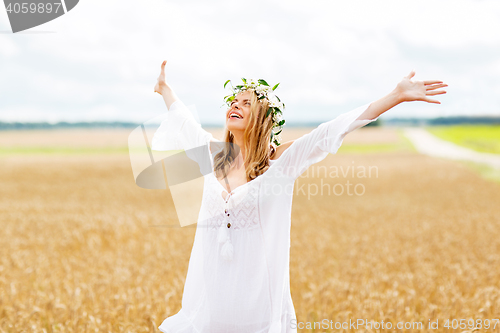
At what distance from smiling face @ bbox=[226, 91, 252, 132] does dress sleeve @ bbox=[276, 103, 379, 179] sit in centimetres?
36

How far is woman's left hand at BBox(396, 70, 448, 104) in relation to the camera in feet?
7.64

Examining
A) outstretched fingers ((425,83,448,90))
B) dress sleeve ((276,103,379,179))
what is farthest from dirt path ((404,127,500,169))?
dress sleeve ((276,103,379,179))

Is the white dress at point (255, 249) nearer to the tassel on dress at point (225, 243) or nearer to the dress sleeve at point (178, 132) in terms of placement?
the tassel on dress at point (225, 243)

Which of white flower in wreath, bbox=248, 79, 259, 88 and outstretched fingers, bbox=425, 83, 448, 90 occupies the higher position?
white flower in wreath, bbox=248, 79, 259, 88

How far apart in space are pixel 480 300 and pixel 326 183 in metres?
17.0

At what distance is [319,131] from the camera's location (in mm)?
2471

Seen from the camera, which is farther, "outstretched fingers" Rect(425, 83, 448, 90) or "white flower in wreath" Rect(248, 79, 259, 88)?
"white flower in wreath" Rect(248, 79, 259, 88)

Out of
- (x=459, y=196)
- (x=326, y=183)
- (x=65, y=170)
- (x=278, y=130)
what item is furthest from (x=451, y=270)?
(x=65, y=170)

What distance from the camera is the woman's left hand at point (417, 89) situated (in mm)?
2330

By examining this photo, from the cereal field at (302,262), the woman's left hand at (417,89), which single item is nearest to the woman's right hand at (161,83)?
the woman's left hand at (417,89)

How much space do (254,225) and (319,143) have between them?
25.1 inches

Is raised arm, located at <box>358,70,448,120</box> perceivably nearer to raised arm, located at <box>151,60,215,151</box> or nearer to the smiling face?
the smiling face

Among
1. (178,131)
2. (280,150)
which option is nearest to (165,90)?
(178,131)

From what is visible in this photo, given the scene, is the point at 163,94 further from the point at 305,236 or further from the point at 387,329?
the point at 305,236
